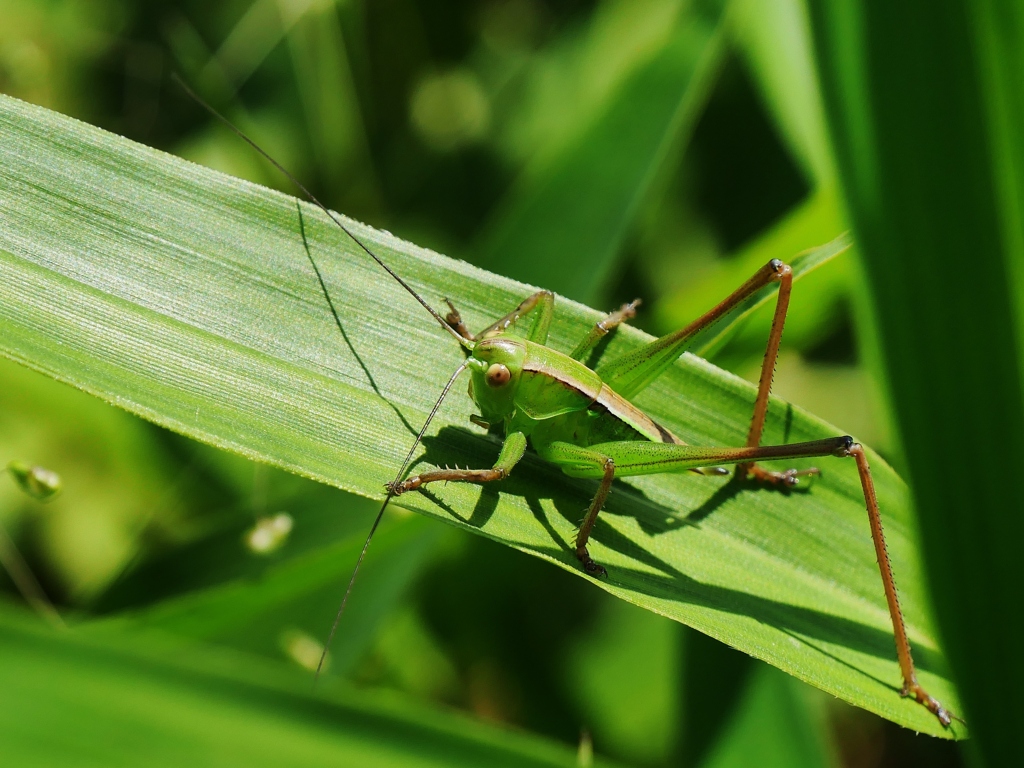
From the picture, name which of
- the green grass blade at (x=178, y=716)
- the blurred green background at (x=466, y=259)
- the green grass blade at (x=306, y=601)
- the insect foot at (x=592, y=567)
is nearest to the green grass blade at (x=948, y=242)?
the blurred green background at (x=466, y=259)

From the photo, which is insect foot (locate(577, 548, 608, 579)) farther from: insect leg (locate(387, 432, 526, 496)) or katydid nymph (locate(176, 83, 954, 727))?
insect leg (locate(387, 432, 526, 496))

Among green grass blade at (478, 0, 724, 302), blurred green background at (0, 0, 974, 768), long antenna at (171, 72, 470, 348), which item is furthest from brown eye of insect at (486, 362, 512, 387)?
green grass blade at (478, 0, 724, 302)

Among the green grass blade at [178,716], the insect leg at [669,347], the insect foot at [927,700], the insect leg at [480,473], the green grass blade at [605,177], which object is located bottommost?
the green grass blade at [178,716]

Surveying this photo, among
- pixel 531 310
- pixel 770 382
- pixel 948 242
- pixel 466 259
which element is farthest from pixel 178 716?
pixel 466 259

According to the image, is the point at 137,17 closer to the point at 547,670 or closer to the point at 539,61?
the point at 539,61

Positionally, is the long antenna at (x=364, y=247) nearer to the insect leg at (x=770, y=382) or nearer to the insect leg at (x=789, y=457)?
the insect leg at (x=789, y=457)

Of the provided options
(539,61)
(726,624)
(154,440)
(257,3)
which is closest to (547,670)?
(726,624)
